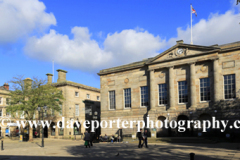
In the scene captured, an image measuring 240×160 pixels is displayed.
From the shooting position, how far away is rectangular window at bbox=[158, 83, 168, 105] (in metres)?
37.5

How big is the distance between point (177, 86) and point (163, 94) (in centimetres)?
262

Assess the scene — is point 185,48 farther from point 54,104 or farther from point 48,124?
point 48,124

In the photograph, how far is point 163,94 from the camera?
37750mm

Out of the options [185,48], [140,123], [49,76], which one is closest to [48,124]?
[49,76]

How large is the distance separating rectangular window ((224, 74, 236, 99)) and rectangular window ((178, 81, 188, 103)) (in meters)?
5.28

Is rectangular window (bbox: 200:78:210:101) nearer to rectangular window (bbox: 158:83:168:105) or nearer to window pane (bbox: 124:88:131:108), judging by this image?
rectangular window (bbox: 158:83:168:105)

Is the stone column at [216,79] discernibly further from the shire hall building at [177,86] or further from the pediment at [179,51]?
the pediment at [179,51]

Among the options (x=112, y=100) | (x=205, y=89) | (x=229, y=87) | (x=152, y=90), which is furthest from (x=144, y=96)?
(x=229, y=87)

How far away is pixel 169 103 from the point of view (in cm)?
3647

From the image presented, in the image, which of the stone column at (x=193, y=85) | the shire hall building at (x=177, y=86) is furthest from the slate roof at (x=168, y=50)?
the stone column at (x=193, y=85)

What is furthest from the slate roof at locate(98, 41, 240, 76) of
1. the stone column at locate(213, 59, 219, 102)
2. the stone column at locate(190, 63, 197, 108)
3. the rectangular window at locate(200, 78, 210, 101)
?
the rectangular window at locate(200, 78, 210, 101)

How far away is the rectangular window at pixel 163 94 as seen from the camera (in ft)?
123

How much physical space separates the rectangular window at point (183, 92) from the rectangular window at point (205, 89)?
2.23m

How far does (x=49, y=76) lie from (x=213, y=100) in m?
36.6
